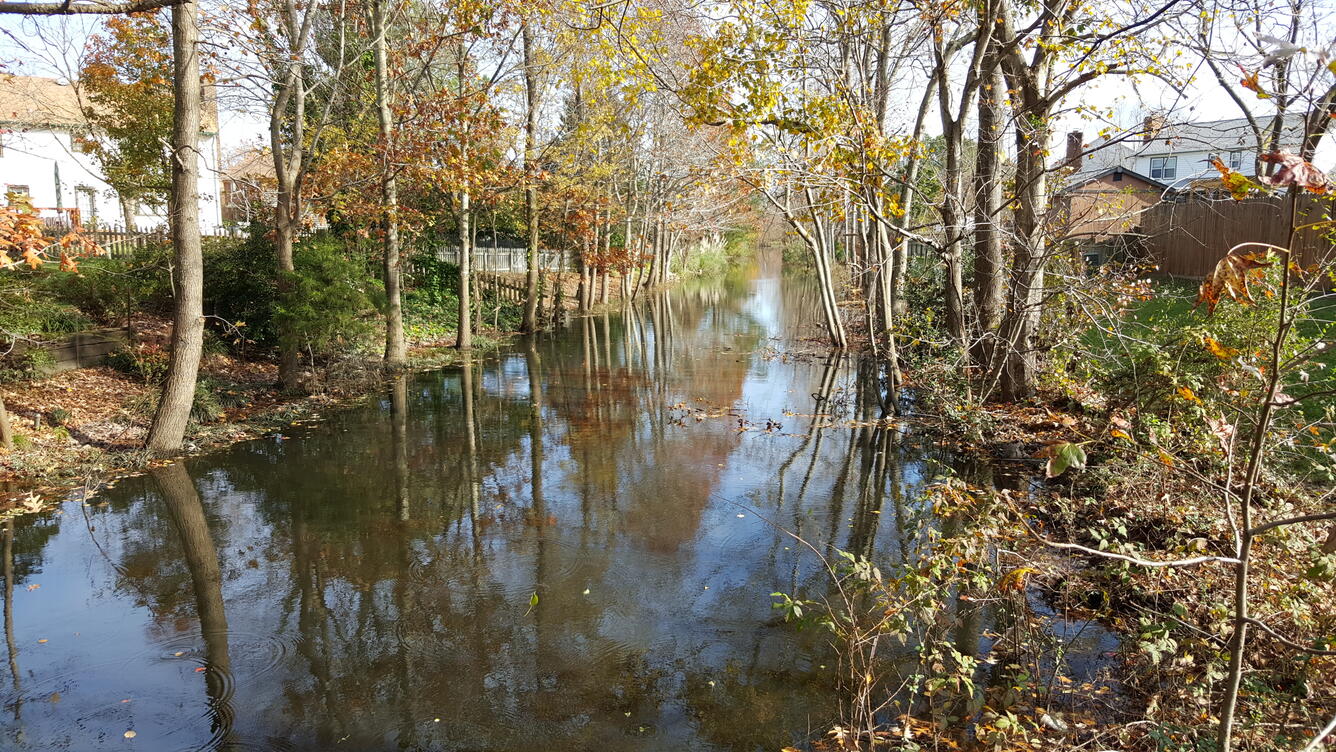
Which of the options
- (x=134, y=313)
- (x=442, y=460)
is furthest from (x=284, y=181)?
(x=442, y=460)

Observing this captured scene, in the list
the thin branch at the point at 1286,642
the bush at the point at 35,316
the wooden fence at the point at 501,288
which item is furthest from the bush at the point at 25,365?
the wooden fence at the point at 501,288

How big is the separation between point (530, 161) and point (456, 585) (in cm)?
1312

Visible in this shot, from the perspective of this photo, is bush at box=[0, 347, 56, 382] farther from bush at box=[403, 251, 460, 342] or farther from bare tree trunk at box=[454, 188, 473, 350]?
bush at box=[403, 251, 460, 342]

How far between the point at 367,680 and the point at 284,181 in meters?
10.9

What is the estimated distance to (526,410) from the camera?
12.8 meters

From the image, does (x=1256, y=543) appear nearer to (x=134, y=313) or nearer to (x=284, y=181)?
(x=284, y=181)

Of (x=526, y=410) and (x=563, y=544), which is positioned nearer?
(x=563, y=544)

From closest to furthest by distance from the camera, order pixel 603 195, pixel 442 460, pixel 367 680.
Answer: pixel 367 680 → pixel 442 460 → pixel 603 195

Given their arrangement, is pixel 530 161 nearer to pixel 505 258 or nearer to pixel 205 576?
pixel 505 258

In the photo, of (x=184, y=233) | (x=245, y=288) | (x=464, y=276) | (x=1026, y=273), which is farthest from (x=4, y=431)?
(x=1026, y=273)

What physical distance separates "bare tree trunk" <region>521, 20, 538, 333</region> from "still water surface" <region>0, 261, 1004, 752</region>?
8245 millimetres

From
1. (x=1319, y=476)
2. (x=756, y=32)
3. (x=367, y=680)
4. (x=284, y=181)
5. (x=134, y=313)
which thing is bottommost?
(x=367, y=680)

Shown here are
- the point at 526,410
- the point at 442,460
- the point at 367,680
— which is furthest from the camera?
the point at 526,410

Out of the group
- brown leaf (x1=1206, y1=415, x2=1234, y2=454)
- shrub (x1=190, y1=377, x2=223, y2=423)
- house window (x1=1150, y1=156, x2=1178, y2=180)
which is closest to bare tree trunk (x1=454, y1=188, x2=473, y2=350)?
shrub (x1=190, y1=377, x2=223, y2=423)
